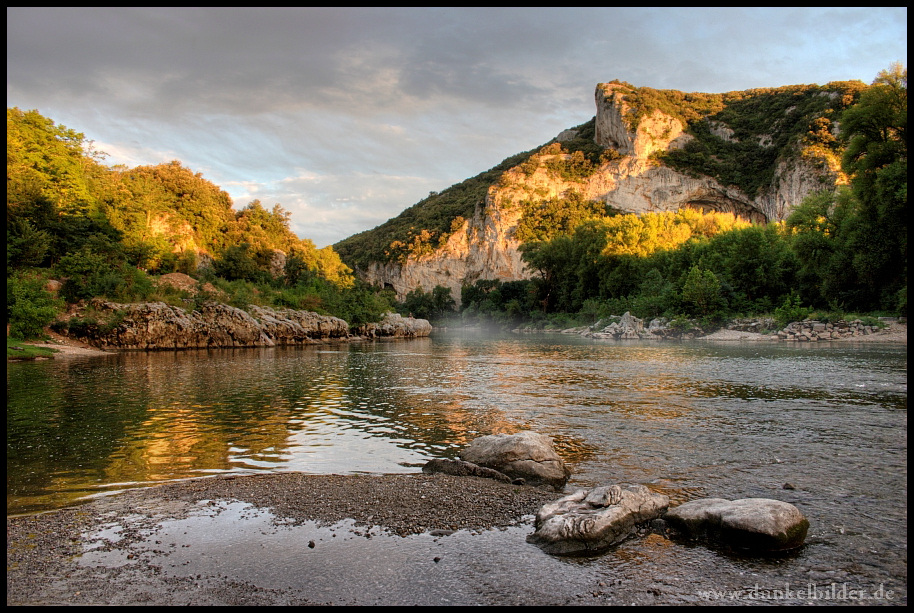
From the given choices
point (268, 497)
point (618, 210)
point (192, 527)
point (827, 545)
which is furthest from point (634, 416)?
point (618, 210)

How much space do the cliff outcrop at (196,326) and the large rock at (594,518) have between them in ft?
123

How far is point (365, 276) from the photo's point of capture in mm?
142000

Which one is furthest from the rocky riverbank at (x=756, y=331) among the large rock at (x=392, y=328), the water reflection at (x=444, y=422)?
the large rock at (x=392, y=328)

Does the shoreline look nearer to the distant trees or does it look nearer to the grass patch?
the grass patch

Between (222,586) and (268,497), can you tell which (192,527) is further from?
(222,586)

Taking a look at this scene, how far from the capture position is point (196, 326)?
39.2 m

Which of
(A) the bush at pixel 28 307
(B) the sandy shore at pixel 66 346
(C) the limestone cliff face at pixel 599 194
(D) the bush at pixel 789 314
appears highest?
(C) the limestone cliff face at pixel 599 194

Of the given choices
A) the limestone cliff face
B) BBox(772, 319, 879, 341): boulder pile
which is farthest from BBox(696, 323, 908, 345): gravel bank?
the limestone cliff face

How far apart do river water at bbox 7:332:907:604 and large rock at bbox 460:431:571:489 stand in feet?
1.14

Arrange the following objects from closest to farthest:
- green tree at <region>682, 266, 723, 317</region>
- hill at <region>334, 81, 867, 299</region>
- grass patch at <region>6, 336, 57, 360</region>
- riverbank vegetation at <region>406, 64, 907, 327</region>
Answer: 1. grass patch at <region>6, 336, 57, 360</region>
2. riverbank vegetation at <region>406, 64, 907, 327</region>
3. green tree at <region>682, 266, 723, 317</region>
4. hill at <region>334, 81, 867, 299</region>

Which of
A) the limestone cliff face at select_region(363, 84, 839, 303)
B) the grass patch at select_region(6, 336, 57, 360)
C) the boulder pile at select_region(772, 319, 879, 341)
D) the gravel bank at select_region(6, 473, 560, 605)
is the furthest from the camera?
the limestone cliff face at select_region(363, 84, 839, 303)

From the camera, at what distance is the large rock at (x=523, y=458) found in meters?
7.48

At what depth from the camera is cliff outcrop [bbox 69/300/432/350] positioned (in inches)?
1358

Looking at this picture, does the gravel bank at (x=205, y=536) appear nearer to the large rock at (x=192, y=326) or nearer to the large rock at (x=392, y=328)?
the large rock at (x=192, y=326)
